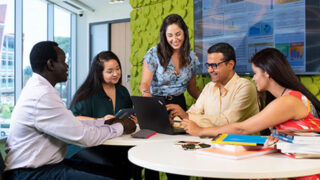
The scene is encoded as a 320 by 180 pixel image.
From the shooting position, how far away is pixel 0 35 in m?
4.69

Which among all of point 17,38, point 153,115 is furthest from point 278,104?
point 17,38

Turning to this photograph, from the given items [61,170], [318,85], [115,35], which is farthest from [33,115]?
[115,35]

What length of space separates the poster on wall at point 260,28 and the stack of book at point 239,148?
1.33 meters

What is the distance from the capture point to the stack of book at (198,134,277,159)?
48.5 inches

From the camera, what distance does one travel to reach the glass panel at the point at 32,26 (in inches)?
213

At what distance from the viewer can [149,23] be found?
3529mm

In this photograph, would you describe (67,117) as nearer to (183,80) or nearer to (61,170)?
(61,170)

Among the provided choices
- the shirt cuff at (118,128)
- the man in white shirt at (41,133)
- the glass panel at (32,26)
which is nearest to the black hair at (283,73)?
the shirt cuff at (118,128)

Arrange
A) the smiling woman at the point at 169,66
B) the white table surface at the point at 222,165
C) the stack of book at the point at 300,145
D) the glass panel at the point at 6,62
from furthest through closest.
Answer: the glass panel at the point at 6,62 < the smiling woman at the point at 169,66 < the stack of book at the point at 300,145 < the white table surface at the point at 222,165

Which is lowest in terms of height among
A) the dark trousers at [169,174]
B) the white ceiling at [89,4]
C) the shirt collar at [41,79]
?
the dark trousers at [169,174]

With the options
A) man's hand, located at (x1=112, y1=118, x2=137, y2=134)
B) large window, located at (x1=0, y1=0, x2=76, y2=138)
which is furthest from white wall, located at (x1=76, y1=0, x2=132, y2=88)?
man's hand, located at (x1=112, y1=118, x2=137, y2=134)

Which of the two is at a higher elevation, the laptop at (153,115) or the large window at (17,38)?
the large window at (17,38)

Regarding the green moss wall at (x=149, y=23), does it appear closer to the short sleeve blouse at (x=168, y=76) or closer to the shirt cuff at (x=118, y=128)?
the short sleeve blouse at (x=168, y=76)

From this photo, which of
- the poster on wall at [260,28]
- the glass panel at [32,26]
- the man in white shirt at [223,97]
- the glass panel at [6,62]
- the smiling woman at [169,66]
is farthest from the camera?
the glass panel at [32,26]
